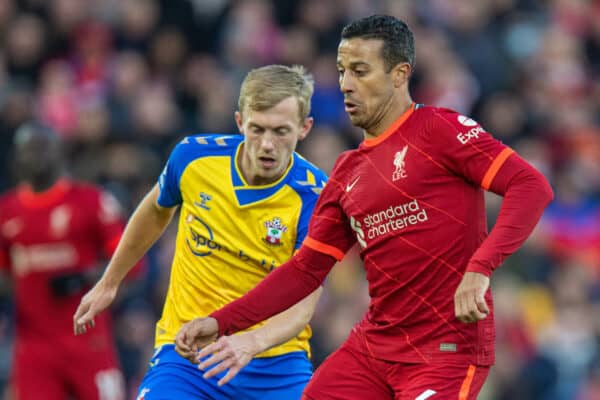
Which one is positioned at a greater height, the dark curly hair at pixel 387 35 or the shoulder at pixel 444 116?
the dark curly hair at pixel 387 35

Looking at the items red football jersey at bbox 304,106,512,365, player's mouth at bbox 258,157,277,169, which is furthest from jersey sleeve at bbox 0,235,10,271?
red football jersey at bbox 304,106,512,365

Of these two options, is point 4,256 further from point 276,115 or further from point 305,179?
point 276,115

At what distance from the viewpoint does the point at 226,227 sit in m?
6.55

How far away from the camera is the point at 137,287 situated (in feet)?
39.2

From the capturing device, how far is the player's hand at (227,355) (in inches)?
218

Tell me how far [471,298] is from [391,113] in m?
1.14

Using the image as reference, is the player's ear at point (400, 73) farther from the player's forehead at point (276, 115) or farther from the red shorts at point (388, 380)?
the red shorts at point (388, 380)

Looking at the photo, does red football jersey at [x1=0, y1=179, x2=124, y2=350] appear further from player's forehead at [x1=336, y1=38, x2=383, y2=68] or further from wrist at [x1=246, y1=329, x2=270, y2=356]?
player's forehead at [x1=336, y1=38, x2=383, y2=68]

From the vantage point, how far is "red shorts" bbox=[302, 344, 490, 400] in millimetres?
5449

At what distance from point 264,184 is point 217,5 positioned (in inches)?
342

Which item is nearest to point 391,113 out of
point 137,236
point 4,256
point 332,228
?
point 332,228

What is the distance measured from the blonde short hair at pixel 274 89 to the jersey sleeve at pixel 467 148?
1077 millimetres

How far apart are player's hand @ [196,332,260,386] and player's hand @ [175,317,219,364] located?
0.04 meters

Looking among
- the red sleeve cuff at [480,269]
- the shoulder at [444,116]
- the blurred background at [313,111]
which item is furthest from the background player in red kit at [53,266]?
the red sleeve cuff at [480,269]
